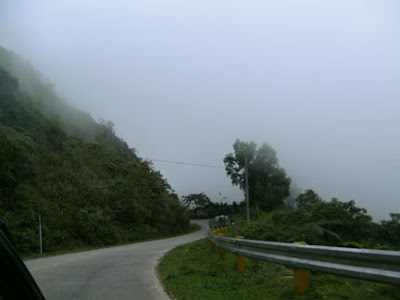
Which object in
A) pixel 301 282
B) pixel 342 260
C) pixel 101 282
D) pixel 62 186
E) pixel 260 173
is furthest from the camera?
pixel 260 173

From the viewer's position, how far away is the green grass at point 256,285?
5.14m

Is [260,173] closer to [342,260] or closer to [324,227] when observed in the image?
[324,227]

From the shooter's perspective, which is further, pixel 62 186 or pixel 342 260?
pixel 62 186

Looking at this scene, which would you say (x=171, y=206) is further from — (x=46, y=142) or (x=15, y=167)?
(x=15, y=167)

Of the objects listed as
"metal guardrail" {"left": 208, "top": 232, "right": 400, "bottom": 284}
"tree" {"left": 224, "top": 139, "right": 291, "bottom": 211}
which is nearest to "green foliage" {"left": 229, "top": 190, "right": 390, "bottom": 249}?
"metal guardrail" {"left": 208, "top": 232, "right": 400, "bottom": 284}

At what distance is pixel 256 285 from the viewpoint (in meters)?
7.46

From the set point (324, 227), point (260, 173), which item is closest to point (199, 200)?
point (260, 173)

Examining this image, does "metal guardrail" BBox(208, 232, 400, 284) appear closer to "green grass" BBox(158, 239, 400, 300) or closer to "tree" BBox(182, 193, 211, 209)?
"green grass" BBox(158, 239, 400, 300)

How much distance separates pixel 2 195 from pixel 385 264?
81.1 feet

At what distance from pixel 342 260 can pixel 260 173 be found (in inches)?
2202

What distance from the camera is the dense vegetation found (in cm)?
2500

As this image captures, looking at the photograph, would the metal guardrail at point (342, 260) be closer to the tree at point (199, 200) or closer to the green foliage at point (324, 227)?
the green foliage at point (324, 227)

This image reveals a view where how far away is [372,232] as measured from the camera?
64.5ft

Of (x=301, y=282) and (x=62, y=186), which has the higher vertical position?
(x=62, y=186)
